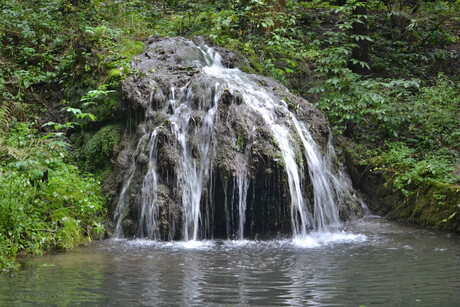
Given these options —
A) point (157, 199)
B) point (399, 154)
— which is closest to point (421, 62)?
point (399, 154)

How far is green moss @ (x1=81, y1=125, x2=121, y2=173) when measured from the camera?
808cm

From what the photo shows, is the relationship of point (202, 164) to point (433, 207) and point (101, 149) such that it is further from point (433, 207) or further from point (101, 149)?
point (433, 207)

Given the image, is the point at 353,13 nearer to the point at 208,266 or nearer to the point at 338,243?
the point at 338,243

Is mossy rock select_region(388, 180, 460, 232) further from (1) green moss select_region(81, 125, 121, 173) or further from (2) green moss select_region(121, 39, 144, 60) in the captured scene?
(2) green moss select_region(121, 39, 144, 60)

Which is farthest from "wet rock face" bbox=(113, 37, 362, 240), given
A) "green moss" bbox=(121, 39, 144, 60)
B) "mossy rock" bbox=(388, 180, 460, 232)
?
"mossy rock" bbox=(388, 180, 460, 232)

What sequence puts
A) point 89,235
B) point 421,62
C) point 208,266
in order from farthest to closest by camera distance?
point 421,62 → point 89,235 → point 208,266

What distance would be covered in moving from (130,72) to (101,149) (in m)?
1.50

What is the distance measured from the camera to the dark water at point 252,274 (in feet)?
12.6

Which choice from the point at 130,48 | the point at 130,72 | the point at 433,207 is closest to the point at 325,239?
the point at 433,207

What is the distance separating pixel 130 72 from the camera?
28.1 feet

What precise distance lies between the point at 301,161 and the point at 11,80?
21.1 ft

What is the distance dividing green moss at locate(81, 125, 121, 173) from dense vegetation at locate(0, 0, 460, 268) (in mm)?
19

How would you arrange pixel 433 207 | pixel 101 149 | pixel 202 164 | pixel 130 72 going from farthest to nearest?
pixel 130 72 < pixel 101 149 < pixel 433 207 < pixel 202 164

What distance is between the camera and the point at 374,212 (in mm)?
8484
